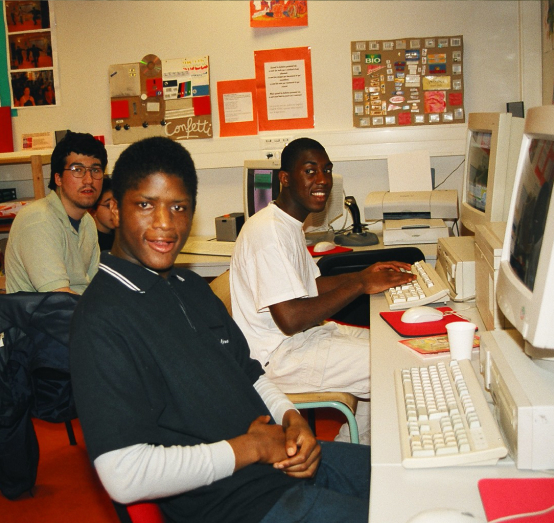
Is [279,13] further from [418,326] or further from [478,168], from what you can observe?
[418,326]

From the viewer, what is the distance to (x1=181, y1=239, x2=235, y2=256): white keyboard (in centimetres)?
310

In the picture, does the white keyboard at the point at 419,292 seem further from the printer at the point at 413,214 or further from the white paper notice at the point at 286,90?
the white paper notice at the point at 286,90

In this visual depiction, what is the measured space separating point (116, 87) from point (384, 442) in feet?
11.0

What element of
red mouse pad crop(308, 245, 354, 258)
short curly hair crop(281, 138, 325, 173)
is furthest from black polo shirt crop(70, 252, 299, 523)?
red mouse pad crop(308, 245, 354, 258)

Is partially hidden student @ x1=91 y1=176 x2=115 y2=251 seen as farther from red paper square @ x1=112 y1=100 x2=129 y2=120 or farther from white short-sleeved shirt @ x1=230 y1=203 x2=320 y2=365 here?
white short-sleeved shirt @ x1=230 y1=203 x2=320 y2=365

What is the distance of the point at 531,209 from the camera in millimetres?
1055

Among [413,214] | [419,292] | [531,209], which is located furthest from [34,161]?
[531,209]

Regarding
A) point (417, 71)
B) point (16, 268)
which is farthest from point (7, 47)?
point (417, 71)

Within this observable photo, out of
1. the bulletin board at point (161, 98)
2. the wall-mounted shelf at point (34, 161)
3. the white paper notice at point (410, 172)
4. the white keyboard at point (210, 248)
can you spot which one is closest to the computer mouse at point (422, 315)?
the white keyboard at point (210, 248)

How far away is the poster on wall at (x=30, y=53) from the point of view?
3.89 metres

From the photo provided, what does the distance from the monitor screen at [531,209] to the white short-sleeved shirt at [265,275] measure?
29.7 inches

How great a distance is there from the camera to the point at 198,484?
3.22ft

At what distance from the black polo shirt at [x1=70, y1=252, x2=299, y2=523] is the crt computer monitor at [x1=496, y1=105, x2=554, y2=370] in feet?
1.67

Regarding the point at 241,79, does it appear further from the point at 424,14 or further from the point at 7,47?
the point at 7,47
